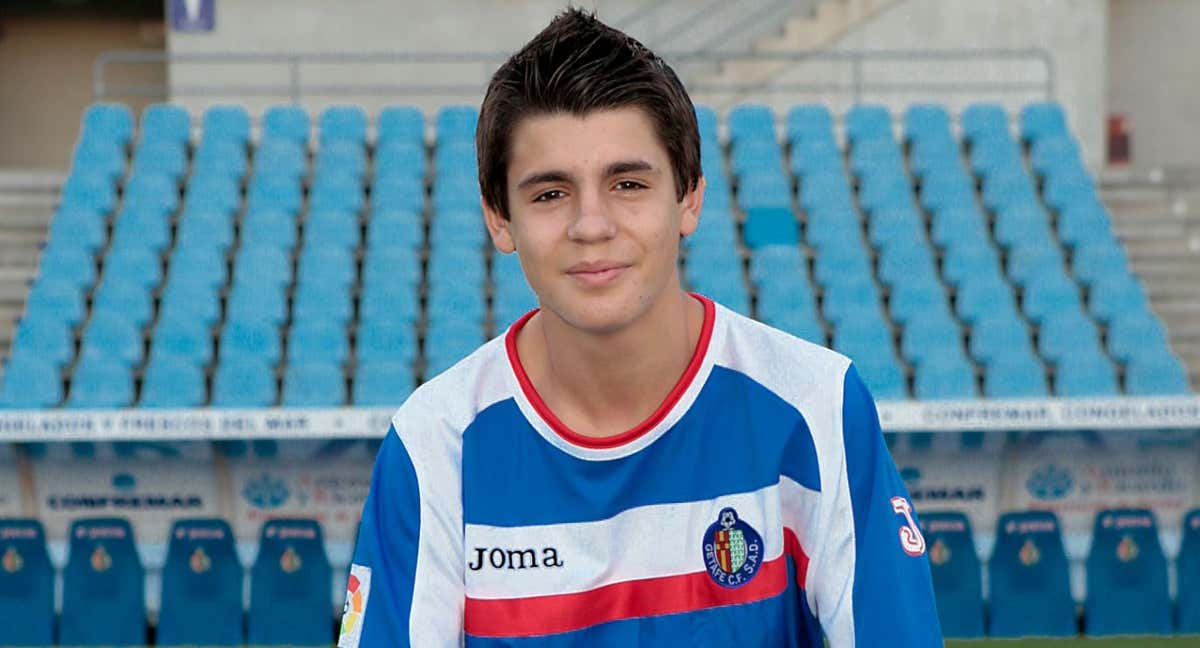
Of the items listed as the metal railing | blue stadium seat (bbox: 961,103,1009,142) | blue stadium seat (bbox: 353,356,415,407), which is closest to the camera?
blue stadium seat (bbox: 353,356,415,407)

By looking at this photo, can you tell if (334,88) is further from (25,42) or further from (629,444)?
(629,444)

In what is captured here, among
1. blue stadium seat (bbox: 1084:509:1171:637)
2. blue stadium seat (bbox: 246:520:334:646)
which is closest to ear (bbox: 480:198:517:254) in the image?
blue stadium seat (bbox: 246:520:334:646)

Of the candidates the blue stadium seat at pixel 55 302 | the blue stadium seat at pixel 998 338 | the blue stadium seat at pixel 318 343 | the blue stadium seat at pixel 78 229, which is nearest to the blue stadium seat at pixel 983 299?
the blue stadium seat at pixel 998 338

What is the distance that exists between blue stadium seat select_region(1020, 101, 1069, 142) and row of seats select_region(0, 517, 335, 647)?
24.3 feet

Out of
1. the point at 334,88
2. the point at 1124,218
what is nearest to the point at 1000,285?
the point at 1124,218

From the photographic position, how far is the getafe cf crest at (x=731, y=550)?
202 cm

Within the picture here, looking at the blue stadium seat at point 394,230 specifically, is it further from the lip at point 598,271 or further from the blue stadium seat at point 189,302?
the lip at point 598,271

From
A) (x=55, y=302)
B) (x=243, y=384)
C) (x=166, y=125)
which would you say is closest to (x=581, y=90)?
(x=243, y=384)

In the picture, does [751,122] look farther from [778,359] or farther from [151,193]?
[778,359]

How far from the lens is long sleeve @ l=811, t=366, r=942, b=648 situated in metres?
1.94

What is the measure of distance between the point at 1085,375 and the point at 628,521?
8729 mm

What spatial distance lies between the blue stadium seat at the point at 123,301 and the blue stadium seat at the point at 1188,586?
7.12 metres

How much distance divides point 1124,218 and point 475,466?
461 inches

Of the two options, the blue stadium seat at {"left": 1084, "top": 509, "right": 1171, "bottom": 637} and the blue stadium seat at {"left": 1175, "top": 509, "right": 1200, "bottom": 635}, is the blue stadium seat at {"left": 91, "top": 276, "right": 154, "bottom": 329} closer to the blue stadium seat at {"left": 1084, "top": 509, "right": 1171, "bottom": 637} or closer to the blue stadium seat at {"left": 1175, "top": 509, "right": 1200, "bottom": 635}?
the blue stadium seat at {"left": 1084, "top": 509, "right": 1171, "bottom": 637}
